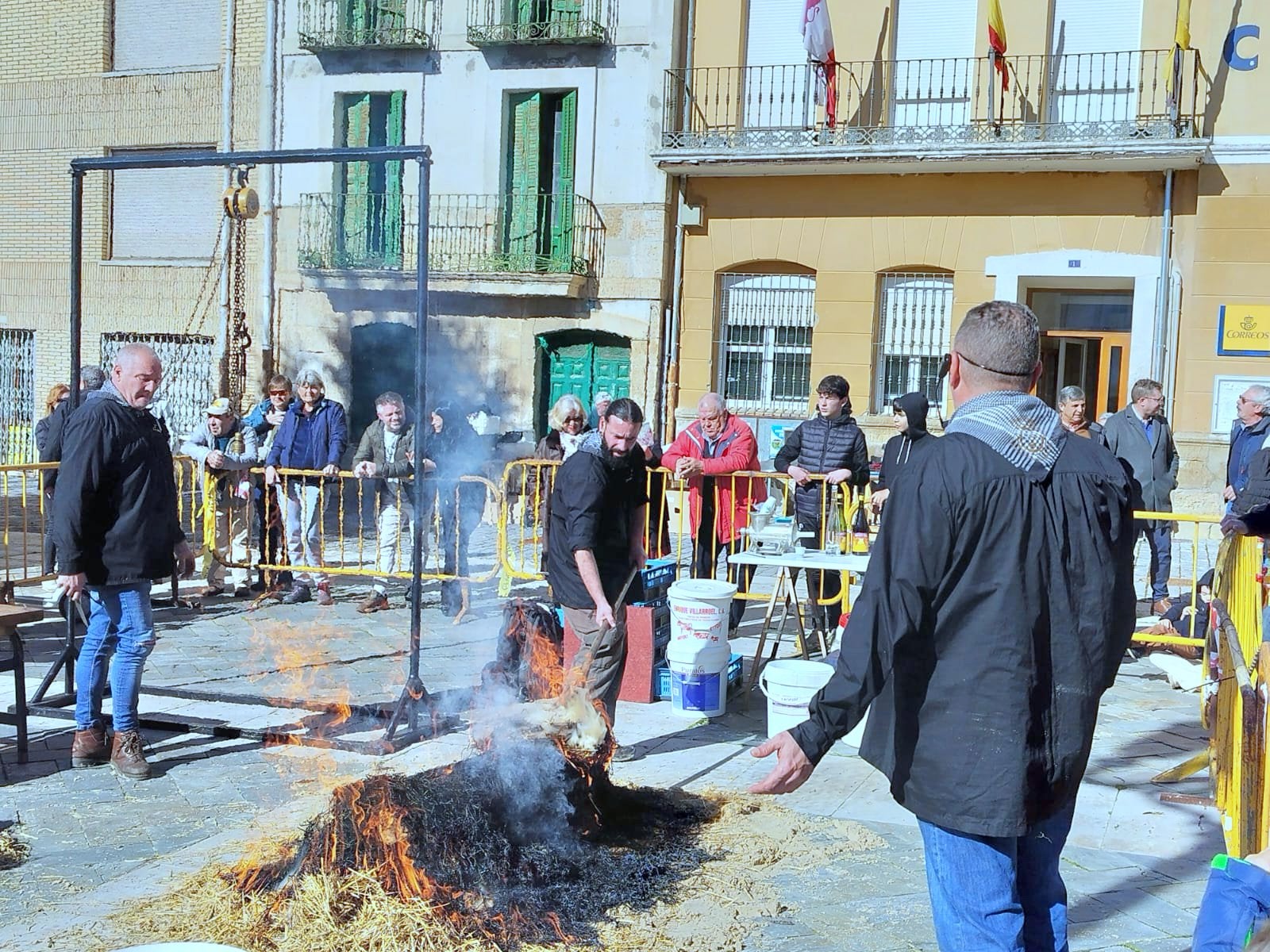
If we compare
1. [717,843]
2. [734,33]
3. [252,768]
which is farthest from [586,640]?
[734,33]

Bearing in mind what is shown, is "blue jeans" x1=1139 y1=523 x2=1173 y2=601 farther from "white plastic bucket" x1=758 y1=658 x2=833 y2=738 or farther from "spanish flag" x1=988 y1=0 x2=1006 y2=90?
"spanish flag" x1=988 y1=0 x2=1006 y2=90

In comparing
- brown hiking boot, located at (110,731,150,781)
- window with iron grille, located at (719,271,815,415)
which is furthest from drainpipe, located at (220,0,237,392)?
brown hiking boot, located at (110,731,150,781)

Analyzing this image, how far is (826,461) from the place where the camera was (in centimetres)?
978

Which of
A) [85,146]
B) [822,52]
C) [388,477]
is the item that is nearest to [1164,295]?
[822,52]

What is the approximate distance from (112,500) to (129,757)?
4.18ft

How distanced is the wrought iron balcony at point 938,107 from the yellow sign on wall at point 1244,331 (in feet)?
7.43

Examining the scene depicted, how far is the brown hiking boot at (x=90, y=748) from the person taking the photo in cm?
631

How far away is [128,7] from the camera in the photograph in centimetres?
2164

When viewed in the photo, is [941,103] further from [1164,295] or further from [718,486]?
[718,486]

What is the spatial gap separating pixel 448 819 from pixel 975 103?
15188mm

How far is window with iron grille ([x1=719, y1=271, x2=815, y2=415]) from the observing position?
720 inches

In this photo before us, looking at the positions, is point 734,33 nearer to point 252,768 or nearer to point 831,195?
point 831,195

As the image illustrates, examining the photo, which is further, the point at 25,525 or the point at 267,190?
the point at 267,190

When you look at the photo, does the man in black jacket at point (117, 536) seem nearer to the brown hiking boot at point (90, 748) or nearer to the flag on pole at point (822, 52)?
the brown hiking boot at point (90, 748)
